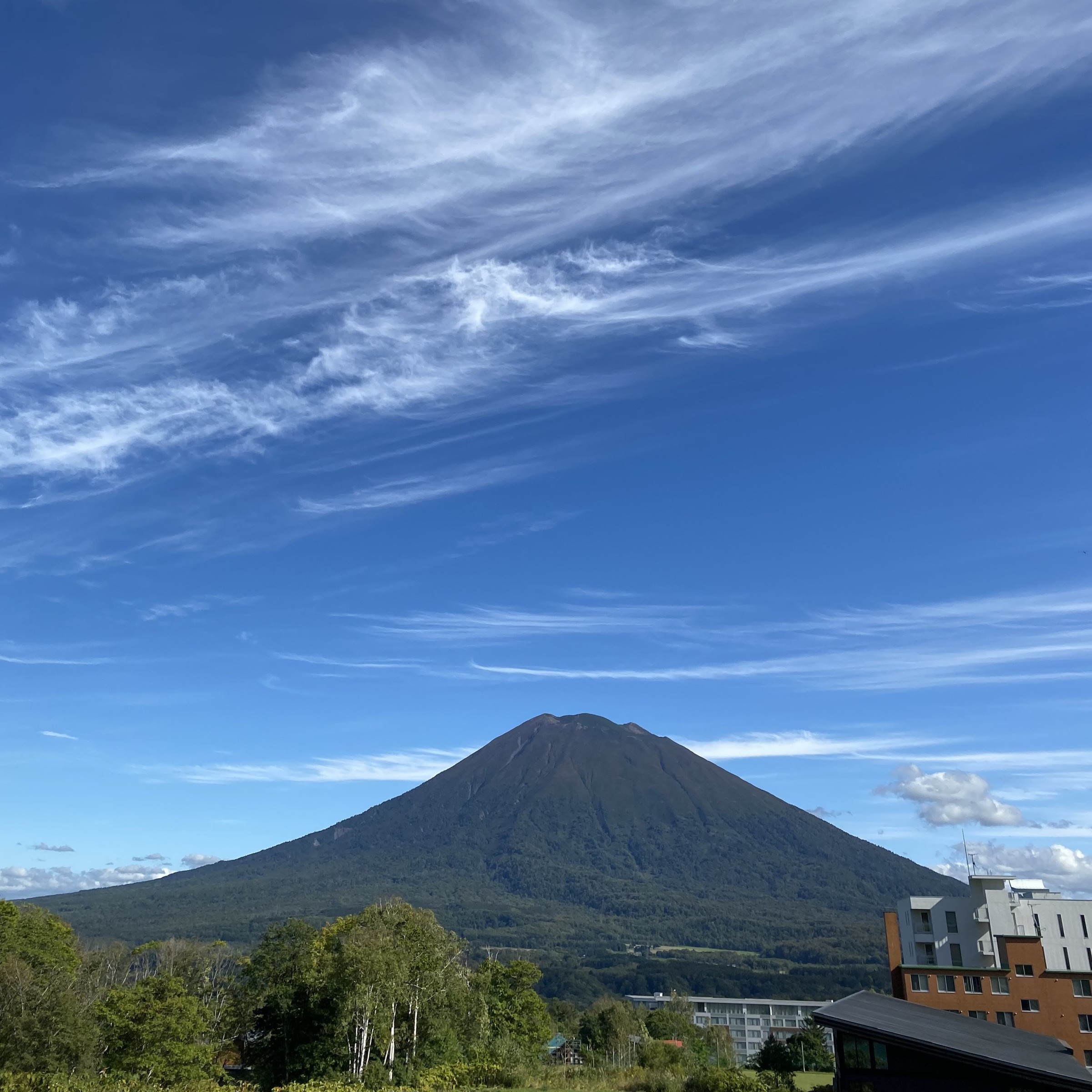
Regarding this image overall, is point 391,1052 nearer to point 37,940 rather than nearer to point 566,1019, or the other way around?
point 37,940

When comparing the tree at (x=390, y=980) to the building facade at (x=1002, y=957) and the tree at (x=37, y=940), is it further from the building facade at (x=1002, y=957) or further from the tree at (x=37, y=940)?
the building facade at (x=1002, y=957)

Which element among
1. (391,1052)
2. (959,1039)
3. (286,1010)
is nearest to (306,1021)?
(286,1010)

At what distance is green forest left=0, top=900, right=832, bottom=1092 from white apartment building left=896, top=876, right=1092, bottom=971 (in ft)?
51.3

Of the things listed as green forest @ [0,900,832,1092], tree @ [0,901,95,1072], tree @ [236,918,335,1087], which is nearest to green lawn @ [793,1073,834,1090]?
green forest @ [0,900,832,1092]

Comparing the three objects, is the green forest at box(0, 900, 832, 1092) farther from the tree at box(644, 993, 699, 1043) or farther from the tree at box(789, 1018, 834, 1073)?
the tree at box(644, 993, 699, 1043)

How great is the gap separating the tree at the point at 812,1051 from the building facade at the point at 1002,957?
20.2 meters

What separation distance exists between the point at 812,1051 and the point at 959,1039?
53.8m

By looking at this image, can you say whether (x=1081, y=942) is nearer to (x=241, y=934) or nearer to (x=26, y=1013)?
(x=26, y=1013)

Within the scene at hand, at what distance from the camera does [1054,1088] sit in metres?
22.4

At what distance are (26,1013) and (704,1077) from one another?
72.0ft

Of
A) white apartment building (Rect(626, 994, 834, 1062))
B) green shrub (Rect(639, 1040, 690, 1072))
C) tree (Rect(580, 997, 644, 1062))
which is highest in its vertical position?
green shrub (Rect(639, 1040, 690, 1072))

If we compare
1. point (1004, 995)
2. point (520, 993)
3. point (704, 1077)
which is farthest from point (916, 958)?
point (704, 1077)

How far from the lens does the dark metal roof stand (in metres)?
22.5

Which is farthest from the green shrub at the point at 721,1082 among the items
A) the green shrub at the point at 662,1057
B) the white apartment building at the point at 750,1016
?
the white apartment building at the point at 750,1016
